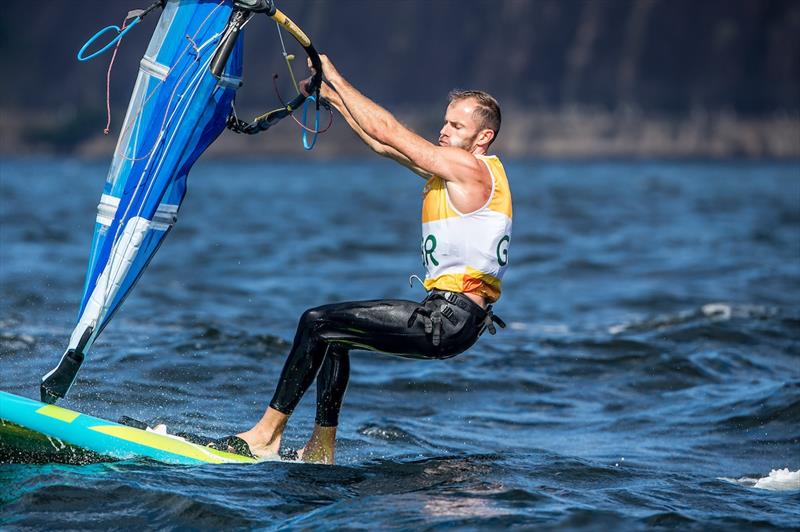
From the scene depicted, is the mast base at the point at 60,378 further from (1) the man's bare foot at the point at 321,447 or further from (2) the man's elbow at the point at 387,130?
(2) the man's elbow at the point at 387,130

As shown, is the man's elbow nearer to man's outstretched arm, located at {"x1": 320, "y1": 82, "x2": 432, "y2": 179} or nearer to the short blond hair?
man's outstretched arm, located at {"x1": 320, "y1": 82, "x2": 432, "y2": 179}

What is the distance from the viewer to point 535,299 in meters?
19.6

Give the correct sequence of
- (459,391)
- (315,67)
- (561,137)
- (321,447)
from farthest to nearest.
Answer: (561,137) → (459,391) → (321,447) → (315,67)

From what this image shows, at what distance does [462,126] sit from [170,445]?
2703mm

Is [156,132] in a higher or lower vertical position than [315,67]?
lower

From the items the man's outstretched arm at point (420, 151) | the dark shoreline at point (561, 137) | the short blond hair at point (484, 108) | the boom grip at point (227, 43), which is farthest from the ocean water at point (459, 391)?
the dark shoreline at point (561, 137)

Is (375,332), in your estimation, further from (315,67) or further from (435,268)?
(315,67)

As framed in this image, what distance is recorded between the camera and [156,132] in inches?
301

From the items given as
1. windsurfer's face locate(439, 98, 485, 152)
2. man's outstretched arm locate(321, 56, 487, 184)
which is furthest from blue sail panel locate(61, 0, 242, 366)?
windsurfer's face locate(439, 98, 485, 152)

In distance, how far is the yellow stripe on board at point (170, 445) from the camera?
23.6ft

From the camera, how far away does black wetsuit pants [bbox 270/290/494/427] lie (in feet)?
23.3

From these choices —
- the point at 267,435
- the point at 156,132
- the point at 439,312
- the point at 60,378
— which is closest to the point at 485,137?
the point at 439,312

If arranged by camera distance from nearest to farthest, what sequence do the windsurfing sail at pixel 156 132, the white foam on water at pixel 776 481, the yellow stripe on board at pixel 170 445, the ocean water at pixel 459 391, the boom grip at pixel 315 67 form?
the ocean water at pixel 459 391, the yellow stripe on board at pixel 170 445, the boom grip at pixel 315 67, the windsurfing sail at pixel 156 132, the white foam on water at pixel 776 481

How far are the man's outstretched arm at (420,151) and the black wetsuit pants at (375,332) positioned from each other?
0.76 m
